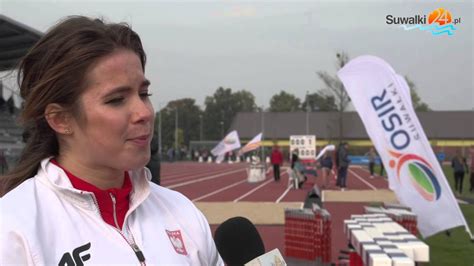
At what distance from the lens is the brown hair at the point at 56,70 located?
144cm

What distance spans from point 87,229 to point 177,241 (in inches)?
11.1

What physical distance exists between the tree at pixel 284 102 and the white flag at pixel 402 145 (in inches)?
4120

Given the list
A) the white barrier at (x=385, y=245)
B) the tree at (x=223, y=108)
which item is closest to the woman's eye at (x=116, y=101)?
the white barrier at (x=385, y=245)

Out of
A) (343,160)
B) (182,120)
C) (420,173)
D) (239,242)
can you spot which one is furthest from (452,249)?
(182,120)

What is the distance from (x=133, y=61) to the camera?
1.52m

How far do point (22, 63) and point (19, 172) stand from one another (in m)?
0.33

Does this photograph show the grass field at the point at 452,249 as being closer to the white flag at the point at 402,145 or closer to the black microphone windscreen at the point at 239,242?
the white flag at the point at 402,145

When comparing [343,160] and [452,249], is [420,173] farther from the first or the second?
[343,160]

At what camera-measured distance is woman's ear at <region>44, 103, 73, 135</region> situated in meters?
1.47

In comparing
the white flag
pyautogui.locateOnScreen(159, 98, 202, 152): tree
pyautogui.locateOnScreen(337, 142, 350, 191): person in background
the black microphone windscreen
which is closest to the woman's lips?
the black microphone windscreen

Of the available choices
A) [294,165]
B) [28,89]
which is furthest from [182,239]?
[294,165]

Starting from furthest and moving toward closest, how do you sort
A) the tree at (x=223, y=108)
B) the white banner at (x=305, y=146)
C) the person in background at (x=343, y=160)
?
the tree at (x=223, y=108) < the white banner at (x=305, y=146) < the person in background at (x=343, y=160)

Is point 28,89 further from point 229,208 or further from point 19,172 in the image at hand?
point 229,208

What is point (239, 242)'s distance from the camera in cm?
223
